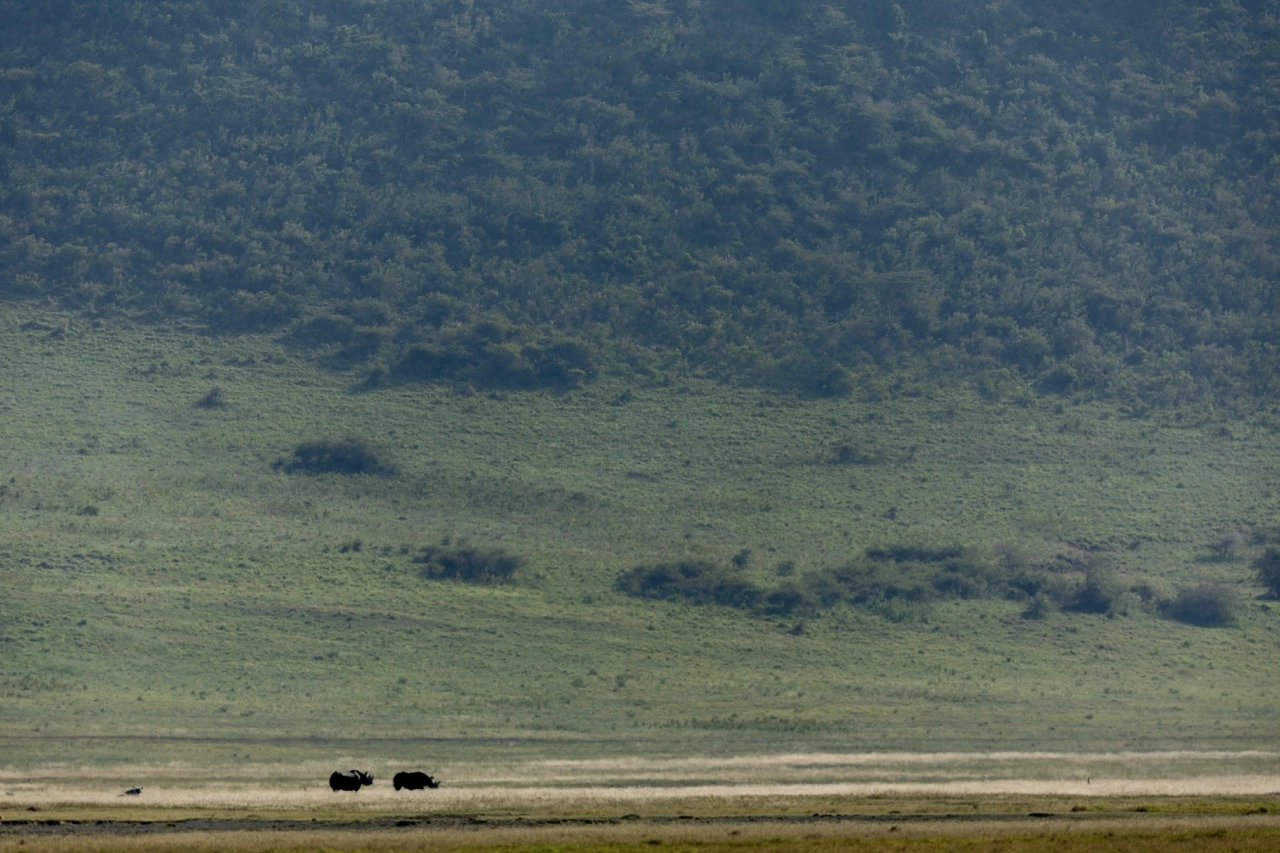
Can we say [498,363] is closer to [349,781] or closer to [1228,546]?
[1228,546]

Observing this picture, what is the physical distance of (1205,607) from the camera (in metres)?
107

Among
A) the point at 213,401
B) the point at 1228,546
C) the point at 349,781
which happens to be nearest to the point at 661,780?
the point at 349,781

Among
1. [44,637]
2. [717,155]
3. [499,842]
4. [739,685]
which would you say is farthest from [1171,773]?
[717,155]

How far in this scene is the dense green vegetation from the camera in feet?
492

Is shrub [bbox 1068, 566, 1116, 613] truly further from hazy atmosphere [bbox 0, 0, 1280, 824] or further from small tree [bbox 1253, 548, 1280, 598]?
small tree [bbox 1253, 548, 1280, 598]

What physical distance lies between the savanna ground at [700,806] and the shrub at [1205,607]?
3215 cm

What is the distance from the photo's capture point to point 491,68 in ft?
614

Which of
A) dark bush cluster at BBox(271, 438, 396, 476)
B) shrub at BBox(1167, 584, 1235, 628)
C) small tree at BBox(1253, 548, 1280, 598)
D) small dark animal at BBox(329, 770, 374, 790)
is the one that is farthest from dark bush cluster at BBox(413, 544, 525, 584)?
small dark animal at BBox(329, 770, 374, 790)

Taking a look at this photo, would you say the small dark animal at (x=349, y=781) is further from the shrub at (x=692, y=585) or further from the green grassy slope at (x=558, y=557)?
the shrub at (x=692, y=585)

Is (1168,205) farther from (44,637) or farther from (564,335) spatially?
(44,637)

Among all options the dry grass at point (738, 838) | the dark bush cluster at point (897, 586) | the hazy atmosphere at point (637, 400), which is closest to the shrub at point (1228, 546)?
the hazy atmosphere at point (637, 400)

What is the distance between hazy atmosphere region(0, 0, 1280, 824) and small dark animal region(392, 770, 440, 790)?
243 centimetres

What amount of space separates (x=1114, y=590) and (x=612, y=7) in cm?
10268

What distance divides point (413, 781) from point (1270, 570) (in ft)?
247
